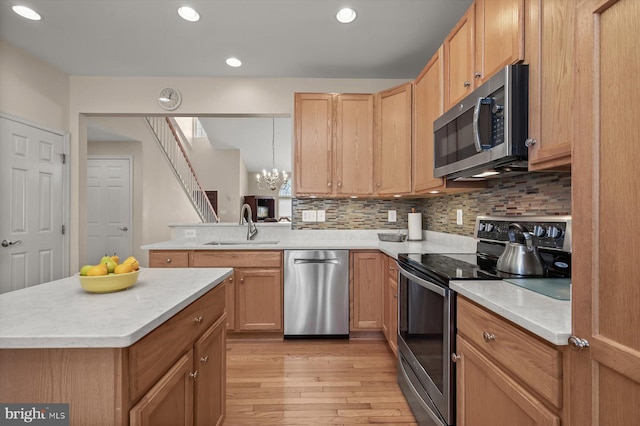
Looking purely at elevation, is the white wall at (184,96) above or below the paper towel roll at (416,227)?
above

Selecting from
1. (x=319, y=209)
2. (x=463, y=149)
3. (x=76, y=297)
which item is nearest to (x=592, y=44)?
(x=463, y=149)

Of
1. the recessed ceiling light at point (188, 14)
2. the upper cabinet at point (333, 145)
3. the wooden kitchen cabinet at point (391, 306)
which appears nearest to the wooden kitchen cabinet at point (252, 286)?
the upper cabinet at point (333, 145)

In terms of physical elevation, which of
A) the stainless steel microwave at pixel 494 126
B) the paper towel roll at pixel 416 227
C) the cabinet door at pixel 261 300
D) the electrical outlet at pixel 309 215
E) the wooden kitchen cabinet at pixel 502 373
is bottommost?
the cabinet door at pixel 261 300

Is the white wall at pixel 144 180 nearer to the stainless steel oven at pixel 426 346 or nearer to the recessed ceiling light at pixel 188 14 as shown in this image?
the recessed ceiling light at pixel 188 14

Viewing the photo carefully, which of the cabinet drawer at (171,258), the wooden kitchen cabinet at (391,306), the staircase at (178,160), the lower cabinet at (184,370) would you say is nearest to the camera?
the lower cabinet at (184,370)

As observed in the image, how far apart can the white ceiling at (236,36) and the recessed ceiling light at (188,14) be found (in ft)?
0.12

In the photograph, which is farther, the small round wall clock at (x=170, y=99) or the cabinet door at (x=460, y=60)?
the small round wall clock at (x=170, y=99)

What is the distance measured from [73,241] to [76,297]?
2768 mm

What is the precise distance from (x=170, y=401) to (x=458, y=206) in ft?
7.81

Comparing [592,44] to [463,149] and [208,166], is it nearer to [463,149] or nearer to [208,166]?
[463,149]

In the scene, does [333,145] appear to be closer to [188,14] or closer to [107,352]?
[188,14]

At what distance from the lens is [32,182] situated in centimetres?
292

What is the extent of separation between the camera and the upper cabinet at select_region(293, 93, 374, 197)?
3.09 metres

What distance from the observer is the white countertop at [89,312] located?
0.75 metres
